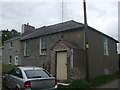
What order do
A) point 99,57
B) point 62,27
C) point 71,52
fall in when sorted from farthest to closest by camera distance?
point 62,27, point 99,57, point 71,52

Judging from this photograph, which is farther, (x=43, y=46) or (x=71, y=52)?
(x=43, y=46)

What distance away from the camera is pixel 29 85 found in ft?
19.4

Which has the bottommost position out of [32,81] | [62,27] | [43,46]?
[32,81]

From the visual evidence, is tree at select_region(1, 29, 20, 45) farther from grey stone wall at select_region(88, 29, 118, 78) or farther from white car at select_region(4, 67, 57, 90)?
white car at select_region(4, 67, 57, 90)

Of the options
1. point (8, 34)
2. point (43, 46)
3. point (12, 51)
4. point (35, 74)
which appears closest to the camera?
point (35, 74)

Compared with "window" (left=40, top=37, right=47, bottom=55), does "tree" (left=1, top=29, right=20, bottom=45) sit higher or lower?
higher

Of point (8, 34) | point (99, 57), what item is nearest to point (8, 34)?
point (8, 34)

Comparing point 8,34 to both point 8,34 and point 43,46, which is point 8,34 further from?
point 43,46

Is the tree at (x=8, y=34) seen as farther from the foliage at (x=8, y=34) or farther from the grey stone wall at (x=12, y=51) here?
the grey stone wall at (x=12, y=51)

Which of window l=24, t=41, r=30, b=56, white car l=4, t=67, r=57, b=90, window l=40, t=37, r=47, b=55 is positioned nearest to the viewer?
white car l=4, t=67, r=57, b=90

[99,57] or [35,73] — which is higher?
[99,57]

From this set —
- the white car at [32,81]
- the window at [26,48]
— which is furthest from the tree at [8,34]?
the white car at [32,81]

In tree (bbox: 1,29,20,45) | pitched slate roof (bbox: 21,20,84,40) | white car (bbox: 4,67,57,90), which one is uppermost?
tree (bbox: 1,29,20,45)

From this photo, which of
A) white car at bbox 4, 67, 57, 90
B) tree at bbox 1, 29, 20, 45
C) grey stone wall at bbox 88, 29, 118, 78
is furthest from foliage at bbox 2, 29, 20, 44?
white car at bbox 4, 67, 57, 90
